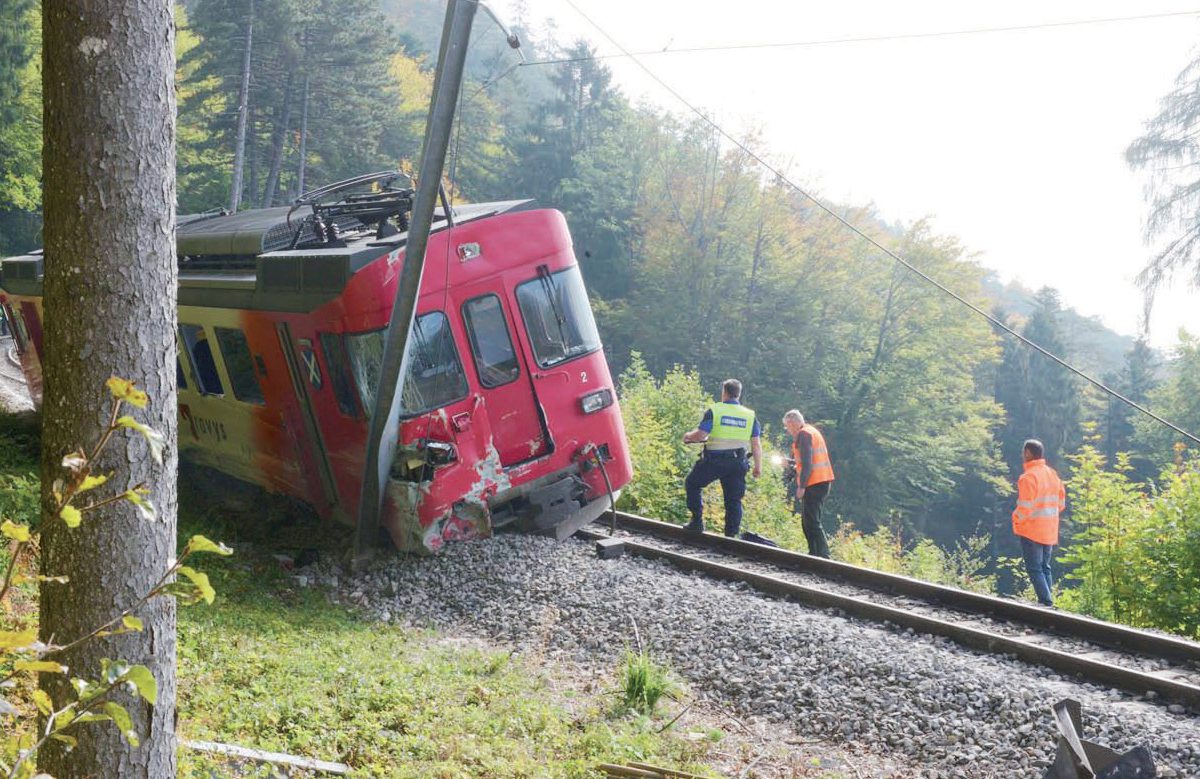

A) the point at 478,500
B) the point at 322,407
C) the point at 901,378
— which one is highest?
the point at 322,407

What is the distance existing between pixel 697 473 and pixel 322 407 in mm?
4007

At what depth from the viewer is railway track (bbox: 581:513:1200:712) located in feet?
21.4

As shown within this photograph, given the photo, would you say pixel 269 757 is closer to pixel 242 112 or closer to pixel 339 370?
pixel 339 370

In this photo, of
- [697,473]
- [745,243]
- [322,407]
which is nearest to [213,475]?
[322,407]

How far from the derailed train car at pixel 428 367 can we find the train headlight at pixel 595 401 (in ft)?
0.05

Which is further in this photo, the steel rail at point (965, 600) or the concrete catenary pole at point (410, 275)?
the steel rail at point (965, 600)

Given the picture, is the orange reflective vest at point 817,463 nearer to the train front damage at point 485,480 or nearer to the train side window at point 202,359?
the train front damage at point 485,480

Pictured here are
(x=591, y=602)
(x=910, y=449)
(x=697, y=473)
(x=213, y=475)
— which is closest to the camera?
(x=591, y=602)

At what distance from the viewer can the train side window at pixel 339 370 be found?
26.2 feet

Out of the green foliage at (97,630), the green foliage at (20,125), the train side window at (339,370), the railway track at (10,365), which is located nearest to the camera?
the green foliage at (97,630)

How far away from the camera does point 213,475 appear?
11.6 m

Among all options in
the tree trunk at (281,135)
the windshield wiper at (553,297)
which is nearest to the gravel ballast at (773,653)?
the windshield wiper at (553,297)

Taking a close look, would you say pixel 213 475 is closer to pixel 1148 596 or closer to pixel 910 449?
pixel 1148 596

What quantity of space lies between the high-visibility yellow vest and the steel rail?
0.97m
